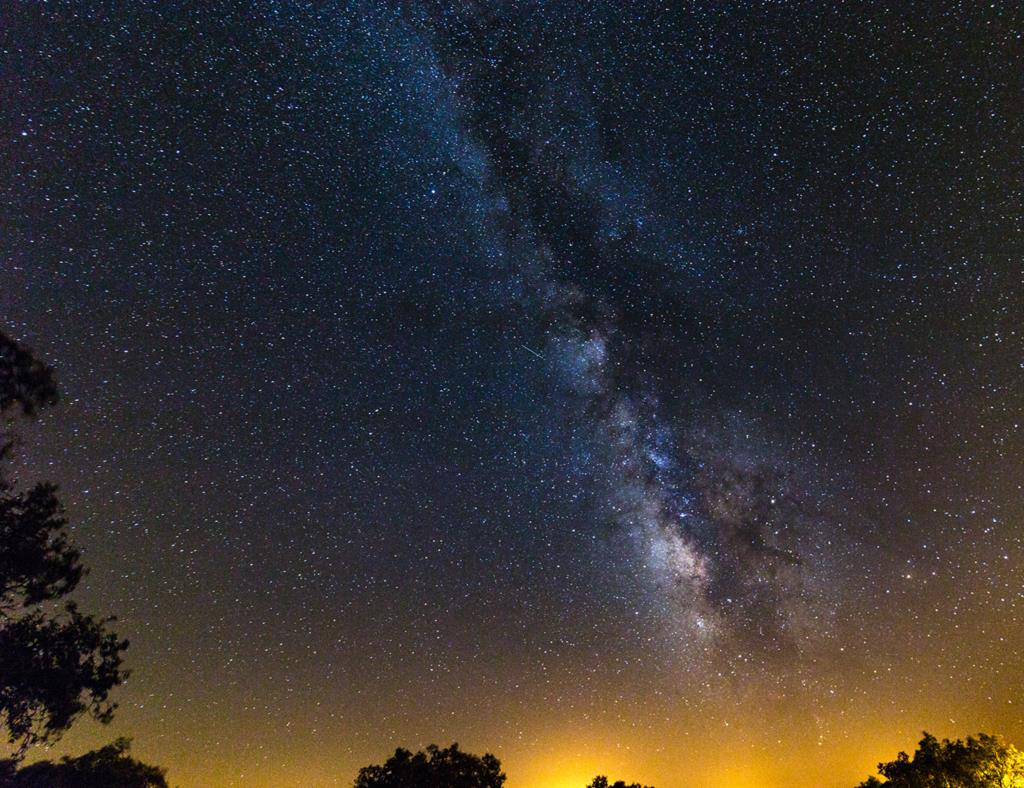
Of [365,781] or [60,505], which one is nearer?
[60,505]

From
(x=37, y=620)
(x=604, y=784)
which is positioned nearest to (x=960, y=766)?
(x=604, y=784)

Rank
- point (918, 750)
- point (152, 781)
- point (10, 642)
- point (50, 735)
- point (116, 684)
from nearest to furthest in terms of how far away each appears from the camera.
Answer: point (10, 642) < point (50, 735) < point (116, 684) < point (152, 781) < point (918, 750)

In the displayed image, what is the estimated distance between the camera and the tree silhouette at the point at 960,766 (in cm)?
2294

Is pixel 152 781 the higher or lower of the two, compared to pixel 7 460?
lower

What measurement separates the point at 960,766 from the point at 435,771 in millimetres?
25306

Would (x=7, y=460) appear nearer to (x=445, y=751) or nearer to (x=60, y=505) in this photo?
(x=60, y=505)

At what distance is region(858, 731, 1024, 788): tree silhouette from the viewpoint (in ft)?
75.3

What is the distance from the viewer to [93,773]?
65.9ft

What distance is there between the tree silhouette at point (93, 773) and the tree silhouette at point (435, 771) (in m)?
9.48

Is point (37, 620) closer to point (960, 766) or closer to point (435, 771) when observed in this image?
point (435, 771)

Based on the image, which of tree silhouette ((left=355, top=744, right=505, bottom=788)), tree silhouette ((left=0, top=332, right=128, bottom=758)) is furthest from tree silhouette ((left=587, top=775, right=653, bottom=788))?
tree silhouette ((left=0, top=332, right=128, bottom=758))

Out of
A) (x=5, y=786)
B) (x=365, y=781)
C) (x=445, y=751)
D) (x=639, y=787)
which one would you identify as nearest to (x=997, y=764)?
(x=639, y=787)

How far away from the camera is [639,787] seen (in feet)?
89.6

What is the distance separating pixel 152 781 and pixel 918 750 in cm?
3805
